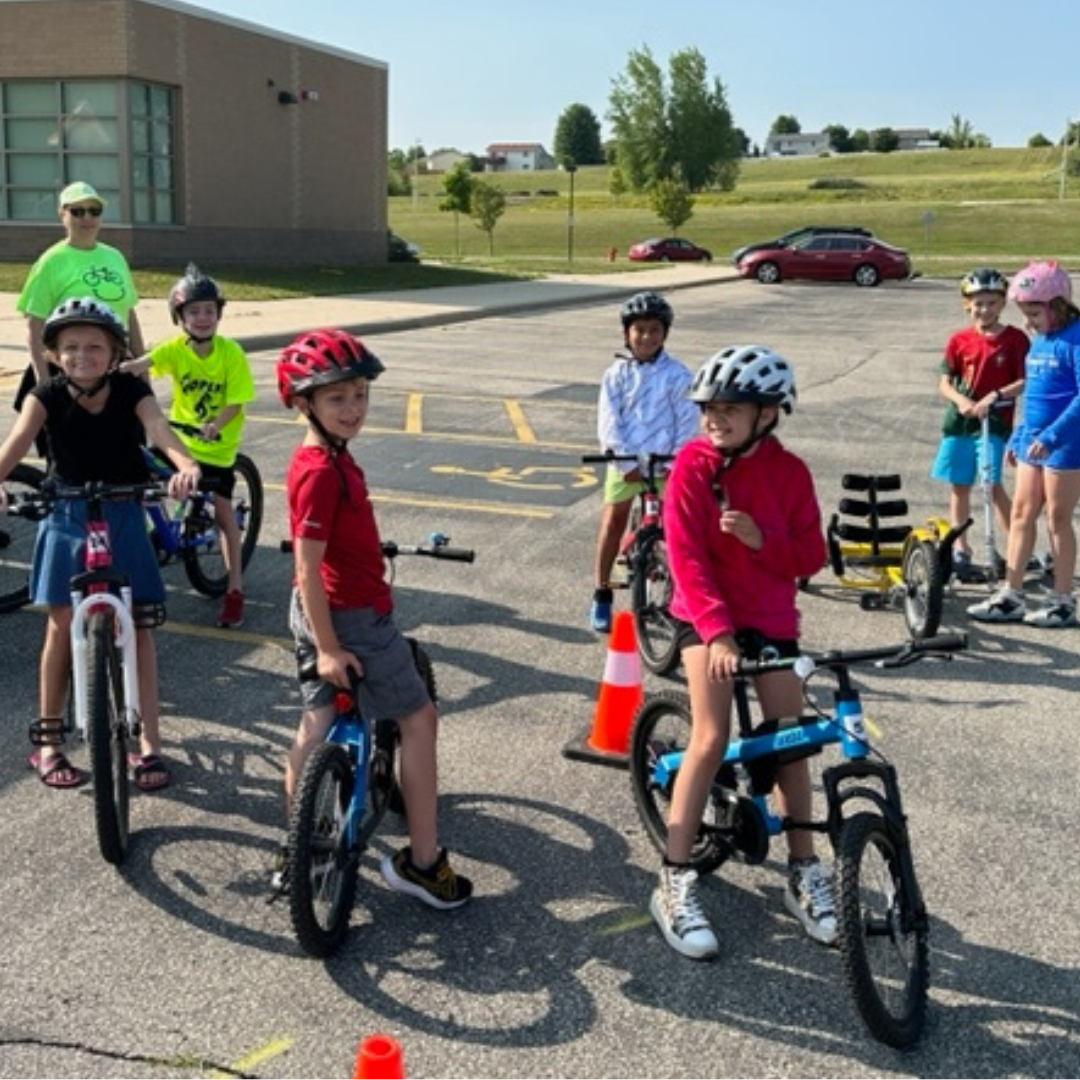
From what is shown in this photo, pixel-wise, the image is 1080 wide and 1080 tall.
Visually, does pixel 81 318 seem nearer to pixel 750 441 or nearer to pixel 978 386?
pixel 750 441

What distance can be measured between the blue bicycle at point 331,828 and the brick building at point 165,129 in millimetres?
29179

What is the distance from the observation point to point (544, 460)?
1182 centimetres

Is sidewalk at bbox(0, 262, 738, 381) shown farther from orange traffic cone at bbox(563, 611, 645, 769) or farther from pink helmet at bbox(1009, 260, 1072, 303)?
pink helmet at bbox(1009, 260, 1072, 303)

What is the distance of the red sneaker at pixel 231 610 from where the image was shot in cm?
688

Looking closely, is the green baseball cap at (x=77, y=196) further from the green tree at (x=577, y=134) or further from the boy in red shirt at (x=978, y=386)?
the green tree at (x=577, y=134)

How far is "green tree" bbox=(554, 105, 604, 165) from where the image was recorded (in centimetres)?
19462

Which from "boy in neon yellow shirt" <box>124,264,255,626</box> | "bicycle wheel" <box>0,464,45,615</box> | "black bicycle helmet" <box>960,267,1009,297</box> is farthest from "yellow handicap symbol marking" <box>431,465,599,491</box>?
"black bicycle helmet" <box>960,267,1009,297</box>

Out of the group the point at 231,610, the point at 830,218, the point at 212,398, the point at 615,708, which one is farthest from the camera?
the point at 830,218

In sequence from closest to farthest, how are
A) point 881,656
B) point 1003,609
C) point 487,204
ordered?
point 881,656 < point 1003,609 < point 487,204

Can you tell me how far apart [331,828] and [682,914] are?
109 cm

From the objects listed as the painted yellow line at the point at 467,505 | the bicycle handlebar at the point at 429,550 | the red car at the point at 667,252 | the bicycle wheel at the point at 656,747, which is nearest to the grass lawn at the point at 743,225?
the red car at the point at 667,252

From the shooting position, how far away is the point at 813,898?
3975 mm

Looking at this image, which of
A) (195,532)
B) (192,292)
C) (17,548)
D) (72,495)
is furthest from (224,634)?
(72,495)

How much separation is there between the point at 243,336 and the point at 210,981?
640 inches
